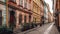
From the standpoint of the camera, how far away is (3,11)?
9227mm

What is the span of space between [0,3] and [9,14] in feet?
2.91

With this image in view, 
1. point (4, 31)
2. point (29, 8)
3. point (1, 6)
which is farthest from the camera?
point (29, 8)

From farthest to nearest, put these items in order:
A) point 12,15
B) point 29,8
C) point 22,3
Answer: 1. point 29,8
2. point 22,3
3. point 12,15

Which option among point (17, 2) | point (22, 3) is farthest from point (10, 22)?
point (22, 3)

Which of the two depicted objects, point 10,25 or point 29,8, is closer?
point 10,25

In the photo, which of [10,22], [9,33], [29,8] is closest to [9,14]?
[10,22]

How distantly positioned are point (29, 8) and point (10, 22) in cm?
490

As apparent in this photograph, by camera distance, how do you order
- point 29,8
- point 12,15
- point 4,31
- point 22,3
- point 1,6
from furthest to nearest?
point 29,8 → point 22,3 → point 12,15 → point 1,6 → point 4,31

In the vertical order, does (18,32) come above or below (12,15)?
below

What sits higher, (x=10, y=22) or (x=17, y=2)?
(x=17, y=2)

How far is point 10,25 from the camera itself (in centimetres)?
934

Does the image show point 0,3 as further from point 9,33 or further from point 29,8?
point 29,8

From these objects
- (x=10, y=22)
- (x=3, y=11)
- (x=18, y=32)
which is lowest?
(x=18, y=32)

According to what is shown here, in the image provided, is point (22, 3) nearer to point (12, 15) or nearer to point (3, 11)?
point (12, 15)
